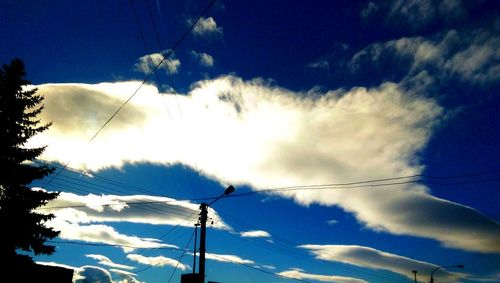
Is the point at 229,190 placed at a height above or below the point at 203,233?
above

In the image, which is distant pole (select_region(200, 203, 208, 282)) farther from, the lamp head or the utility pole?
the lamp head

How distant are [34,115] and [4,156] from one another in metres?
4.16

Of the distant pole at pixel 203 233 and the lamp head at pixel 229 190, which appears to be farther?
the distant pole at pixel 203 233

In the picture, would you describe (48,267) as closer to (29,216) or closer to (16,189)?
(29,216)

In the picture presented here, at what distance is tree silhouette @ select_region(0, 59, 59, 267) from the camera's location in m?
18.1

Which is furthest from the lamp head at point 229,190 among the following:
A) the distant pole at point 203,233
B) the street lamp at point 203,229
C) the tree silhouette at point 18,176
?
the tree silhouette at point 18,176

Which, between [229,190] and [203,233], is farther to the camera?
[203,233]

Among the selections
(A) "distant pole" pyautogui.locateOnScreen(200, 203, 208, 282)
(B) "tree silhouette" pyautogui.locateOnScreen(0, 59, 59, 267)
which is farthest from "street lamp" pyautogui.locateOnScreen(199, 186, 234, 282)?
(B) "tree silhouette" pyautogui.locateOnScreen(0, 59, 59, 267)

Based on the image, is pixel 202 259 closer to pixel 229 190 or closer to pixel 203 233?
pixel 203 233

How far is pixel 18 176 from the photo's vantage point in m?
19.1

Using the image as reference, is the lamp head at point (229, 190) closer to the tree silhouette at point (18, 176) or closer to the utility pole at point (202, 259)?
the utility pole at point (202, 259)

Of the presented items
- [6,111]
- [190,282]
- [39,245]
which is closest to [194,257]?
[190,282]

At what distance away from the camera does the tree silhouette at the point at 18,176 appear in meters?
18.1

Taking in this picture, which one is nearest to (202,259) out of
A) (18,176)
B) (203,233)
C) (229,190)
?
(203,233)
